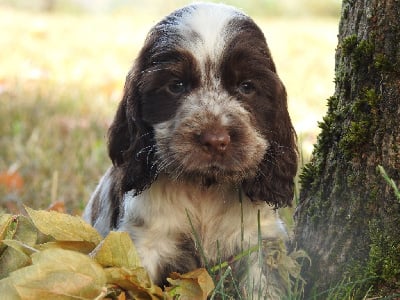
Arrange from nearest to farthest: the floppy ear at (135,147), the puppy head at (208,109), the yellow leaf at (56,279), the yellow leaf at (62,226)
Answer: the yellow leaf at (56,279), the yellow leaf at (62,226), the puppy head at (208,109), the floppy ear at (135,147)

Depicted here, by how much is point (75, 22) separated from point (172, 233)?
36.6 feet

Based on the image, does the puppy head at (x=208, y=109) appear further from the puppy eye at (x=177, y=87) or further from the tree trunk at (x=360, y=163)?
the tree trunk at (x=360, y=163)

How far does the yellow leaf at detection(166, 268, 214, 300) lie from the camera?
11.2 feet

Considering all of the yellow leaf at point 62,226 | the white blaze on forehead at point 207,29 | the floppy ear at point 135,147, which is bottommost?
the yellow leaf at point 62,226

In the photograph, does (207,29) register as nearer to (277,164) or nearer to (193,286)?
(277,164)

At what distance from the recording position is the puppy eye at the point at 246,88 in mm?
3734

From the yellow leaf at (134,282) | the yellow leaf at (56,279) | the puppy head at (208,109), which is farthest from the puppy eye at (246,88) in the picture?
the yellow leaf at (56,279)

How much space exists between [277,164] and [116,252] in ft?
3.47

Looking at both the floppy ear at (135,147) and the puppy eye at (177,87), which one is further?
the floppy ear at (135,147)

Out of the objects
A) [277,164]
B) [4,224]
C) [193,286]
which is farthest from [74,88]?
[193,286]

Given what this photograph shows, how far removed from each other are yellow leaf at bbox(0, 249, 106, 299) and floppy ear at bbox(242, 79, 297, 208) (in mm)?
1074

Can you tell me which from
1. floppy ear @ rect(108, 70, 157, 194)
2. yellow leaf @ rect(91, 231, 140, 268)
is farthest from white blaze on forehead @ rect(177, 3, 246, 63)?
yellow leaf @ rect(91, 231, 140, 268)

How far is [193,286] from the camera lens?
3.46 m

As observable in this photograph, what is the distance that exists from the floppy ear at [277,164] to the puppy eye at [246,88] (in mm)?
140
